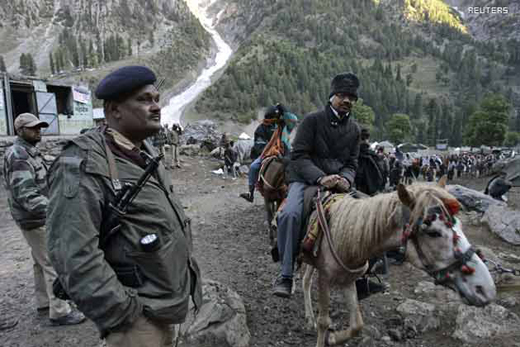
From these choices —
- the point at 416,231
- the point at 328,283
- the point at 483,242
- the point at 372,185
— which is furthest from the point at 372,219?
the point at 483,242

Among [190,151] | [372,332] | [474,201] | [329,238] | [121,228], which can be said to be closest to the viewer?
[121,228]

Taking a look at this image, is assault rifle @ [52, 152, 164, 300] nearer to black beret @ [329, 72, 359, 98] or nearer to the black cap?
black beret @ [329, 72, 359, 98]

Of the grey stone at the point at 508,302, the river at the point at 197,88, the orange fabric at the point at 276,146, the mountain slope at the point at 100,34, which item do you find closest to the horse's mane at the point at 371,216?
the grey stone at the point at 508,302

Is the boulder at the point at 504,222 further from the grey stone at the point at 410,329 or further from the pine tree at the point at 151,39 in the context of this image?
the pine tree at the point at 151,39

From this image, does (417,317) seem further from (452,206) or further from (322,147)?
(322,147)

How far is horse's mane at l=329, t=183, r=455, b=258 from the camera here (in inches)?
87.9

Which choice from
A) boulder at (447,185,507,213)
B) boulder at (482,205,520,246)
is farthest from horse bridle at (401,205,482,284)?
boulder at (447,185,507,213)

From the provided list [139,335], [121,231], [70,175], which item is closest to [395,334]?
[139,335]

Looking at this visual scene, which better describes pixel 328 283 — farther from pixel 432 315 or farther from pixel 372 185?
pixel 372 185

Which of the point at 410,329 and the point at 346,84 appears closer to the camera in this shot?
the point at 346,84

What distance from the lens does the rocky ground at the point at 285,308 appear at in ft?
11.0

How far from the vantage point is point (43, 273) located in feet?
12.0

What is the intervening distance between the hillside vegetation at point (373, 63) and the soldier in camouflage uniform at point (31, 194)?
62837 mm

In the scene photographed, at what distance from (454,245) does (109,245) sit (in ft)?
7.07
